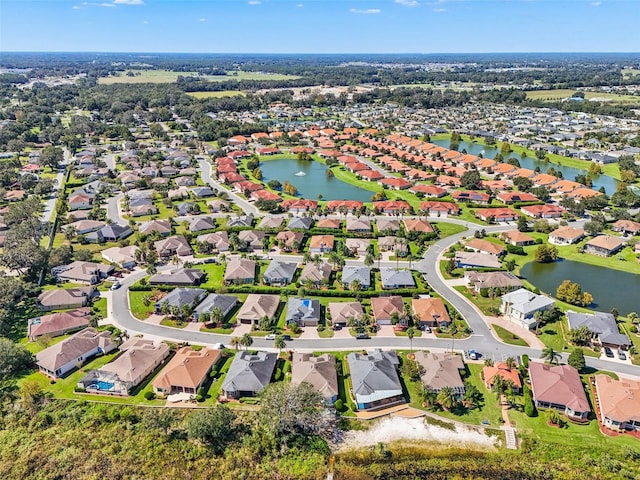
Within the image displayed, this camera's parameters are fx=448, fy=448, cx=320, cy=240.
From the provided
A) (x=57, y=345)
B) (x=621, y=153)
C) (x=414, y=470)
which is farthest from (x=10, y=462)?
(x=621, y=153)

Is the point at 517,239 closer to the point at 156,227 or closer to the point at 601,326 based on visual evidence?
the point at 601,326

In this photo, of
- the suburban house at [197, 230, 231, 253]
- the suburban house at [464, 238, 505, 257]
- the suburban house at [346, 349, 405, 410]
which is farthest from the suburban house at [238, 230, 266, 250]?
the suburban house at [464, 238, 505, 257]

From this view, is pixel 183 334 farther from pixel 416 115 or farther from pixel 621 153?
pixel 416 115

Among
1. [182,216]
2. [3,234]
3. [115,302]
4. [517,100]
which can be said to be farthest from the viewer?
[517,100]

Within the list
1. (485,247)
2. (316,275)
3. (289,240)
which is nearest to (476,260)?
(485,247)

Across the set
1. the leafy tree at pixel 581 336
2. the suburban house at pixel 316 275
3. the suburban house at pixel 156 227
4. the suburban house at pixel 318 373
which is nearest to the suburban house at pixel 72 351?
the suburban house at pixel 318 373

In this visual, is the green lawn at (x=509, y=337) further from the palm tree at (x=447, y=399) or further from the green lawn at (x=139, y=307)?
the green lawn at (x=139, y=307)

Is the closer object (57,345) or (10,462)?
(10,462)
